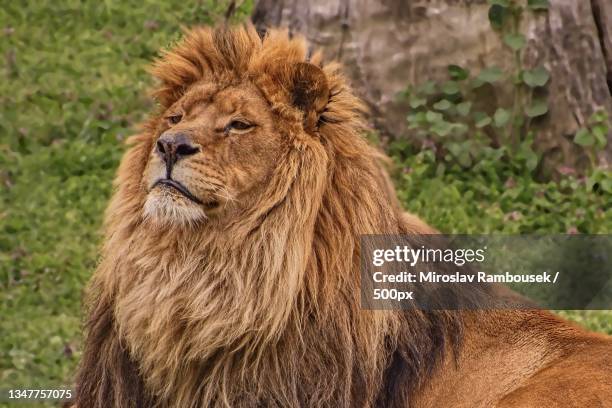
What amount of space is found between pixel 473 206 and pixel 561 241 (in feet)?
2.16

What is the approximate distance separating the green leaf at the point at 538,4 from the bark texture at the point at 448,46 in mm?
41

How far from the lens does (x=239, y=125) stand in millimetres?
4199

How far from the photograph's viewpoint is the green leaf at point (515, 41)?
726 centimetres

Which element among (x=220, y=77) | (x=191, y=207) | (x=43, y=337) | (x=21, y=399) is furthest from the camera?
(x=43, y=337)

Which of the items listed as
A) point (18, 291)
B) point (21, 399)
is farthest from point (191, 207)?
point (18, 291)

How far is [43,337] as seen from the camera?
6258 millimetres

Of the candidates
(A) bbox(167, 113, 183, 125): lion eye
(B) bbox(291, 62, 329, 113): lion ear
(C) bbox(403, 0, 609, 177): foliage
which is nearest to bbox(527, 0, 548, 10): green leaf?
(C) bbox(403, 0, 609, 177): foliage

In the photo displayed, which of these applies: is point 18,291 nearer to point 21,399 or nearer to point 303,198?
point 21,399

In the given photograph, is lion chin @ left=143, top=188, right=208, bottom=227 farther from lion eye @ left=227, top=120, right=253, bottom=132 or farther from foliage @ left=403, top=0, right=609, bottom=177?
foliage @ left=403, top=0, right=609, bottom=177

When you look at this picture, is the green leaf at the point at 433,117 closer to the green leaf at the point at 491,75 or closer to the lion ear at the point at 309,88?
the green leaf at the point at 491,75

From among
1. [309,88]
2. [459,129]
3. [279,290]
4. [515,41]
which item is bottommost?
[279,290]

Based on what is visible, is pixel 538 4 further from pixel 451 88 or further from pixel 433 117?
pixel 433 117

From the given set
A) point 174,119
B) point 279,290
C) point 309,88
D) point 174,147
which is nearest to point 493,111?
point 309,88

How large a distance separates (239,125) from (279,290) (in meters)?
0.61
